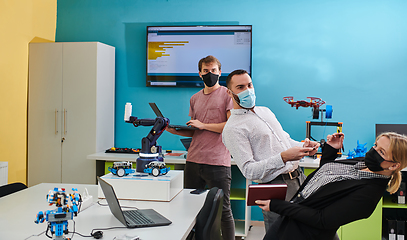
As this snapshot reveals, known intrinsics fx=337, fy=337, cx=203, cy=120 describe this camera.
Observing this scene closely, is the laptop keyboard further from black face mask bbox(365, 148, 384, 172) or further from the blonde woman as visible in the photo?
black face mask bbox(365, 148, 384, 172)

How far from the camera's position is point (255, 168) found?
1.70 meters

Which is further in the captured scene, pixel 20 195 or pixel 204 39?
pixel 204 39

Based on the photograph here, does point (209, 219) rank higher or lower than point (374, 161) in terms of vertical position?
lower

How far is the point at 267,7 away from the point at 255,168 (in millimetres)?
2603

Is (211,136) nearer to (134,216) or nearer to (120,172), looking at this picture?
(120,172)

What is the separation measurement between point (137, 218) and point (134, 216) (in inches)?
1.4

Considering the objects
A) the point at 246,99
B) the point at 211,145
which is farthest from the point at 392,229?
the point at 246,99

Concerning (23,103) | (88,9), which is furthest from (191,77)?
(23,103)

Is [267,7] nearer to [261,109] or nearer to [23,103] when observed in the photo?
[261,109]

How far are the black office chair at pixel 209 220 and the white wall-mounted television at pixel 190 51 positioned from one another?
2208 mm

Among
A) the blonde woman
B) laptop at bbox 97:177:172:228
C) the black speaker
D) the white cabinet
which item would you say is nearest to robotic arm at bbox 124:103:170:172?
laptop at bbox 97:177:172:228

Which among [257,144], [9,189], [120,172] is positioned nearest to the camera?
[257,144]

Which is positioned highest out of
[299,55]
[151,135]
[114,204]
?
[299,55]

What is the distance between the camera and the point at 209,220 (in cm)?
166
